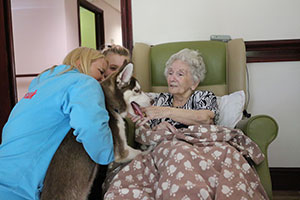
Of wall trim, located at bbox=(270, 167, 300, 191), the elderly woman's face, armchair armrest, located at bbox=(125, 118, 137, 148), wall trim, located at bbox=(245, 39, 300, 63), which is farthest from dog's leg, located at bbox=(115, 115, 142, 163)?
wall trim, located at bbox=(270, 167, 300, 191)

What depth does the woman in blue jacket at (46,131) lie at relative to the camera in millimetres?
1054

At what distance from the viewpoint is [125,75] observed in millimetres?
1309

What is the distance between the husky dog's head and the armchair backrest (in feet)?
2.17

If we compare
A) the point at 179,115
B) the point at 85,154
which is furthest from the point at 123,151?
the point at 179,115

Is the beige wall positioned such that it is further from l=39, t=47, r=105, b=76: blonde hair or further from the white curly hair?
l=39, t=47, r=105, b=76: blonde hair

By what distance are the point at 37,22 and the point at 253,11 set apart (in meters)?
3.03

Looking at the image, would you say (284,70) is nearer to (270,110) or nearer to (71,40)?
(270,110)

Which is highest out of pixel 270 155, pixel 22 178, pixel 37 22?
pixel 37 22

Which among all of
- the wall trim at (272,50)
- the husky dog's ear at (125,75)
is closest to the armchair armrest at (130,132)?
the husky dog's ear at (125,75)

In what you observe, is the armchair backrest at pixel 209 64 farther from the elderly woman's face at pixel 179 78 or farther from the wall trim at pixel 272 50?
the wall trim at pixel 272 50

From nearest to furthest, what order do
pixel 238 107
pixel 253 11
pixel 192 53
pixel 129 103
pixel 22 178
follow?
pixel 22 178 → pixel 129 103 → pixel 238 107 → pixel 192 53 → pixel 253 11

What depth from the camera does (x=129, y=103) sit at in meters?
1.42

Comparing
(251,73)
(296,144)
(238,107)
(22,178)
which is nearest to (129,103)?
(22,178)

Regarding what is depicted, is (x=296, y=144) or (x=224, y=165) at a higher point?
(x=224, y=165)
